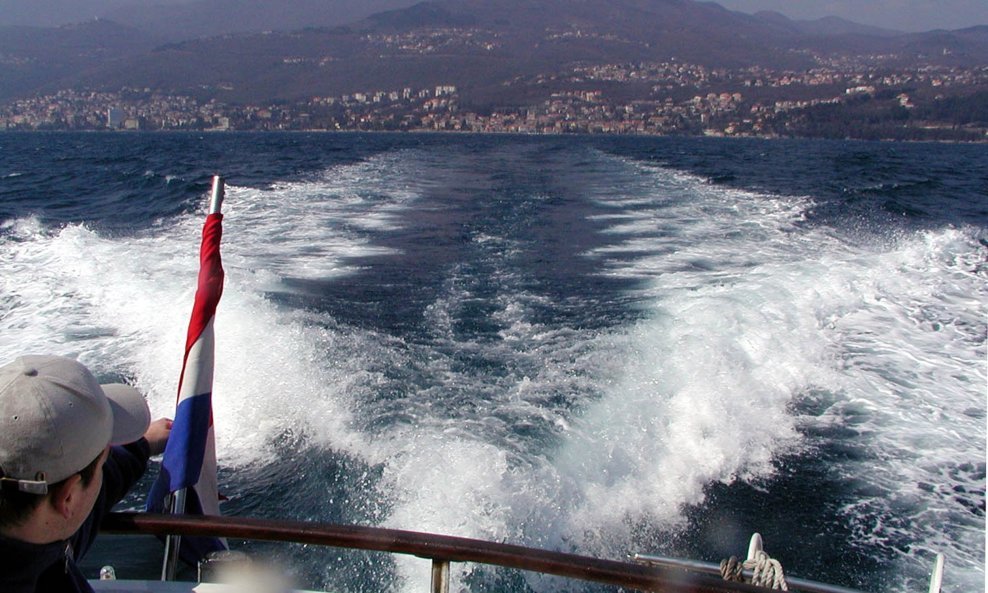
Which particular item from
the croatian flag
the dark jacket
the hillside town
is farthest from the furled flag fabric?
the hillside town

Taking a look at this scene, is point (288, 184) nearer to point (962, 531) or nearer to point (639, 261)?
point (639, 261)

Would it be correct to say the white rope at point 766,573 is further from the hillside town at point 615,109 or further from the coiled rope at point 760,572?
the hillside town at point 615,109

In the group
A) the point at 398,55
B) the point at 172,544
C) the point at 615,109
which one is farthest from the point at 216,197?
the point at 398,55

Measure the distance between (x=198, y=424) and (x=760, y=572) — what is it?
1.45 meters

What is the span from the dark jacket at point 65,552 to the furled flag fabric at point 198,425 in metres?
0.17

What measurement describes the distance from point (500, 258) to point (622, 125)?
63.8m

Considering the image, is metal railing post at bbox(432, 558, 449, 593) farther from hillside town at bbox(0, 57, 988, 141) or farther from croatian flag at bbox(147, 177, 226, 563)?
hillside town at bbox(0, 57, 988, 141)

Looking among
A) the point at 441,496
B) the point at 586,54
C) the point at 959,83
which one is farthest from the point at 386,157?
the point at 586,54

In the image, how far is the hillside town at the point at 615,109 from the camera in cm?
6384

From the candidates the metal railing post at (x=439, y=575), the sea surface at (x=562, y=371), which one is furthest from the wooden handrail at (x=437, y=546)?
the sea surface at (x=562, y=371)

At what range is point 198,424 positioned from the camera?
6.68ft

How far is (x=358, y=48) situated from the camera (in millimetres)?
156500

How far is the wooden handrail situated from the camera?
164cm

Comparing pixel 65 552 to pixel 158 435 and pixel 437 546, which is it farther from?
pixel 437 546
